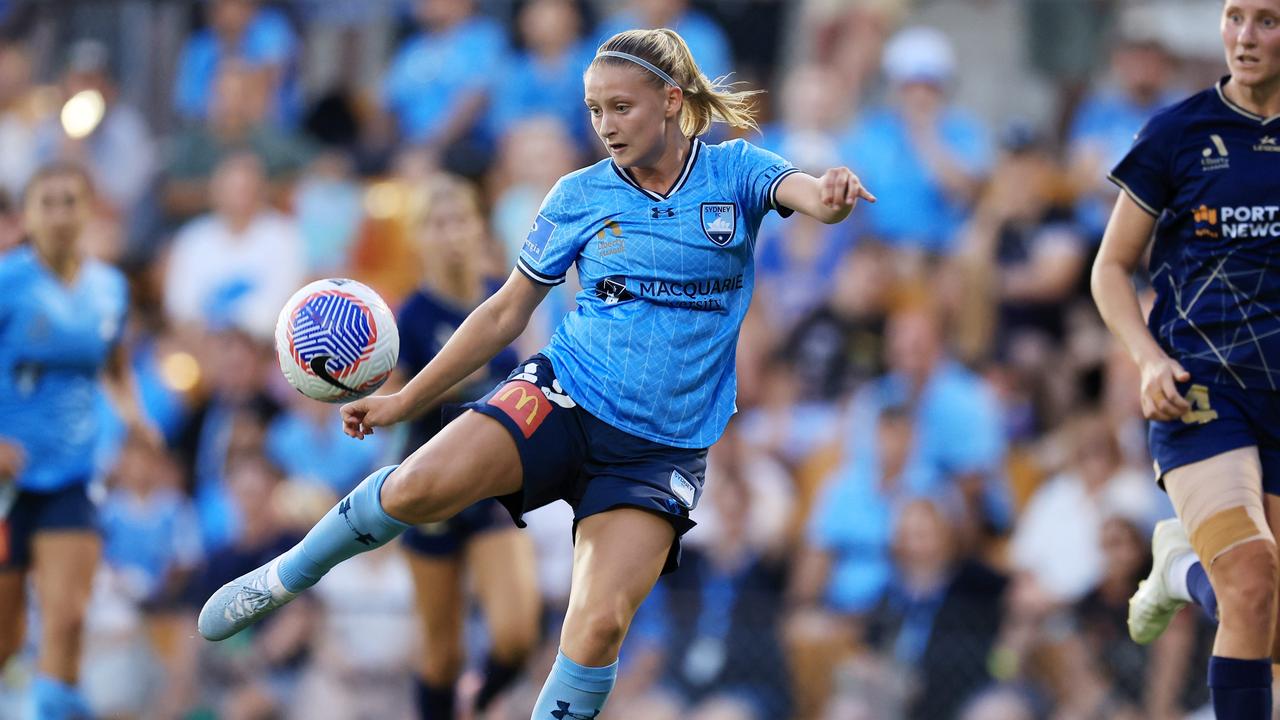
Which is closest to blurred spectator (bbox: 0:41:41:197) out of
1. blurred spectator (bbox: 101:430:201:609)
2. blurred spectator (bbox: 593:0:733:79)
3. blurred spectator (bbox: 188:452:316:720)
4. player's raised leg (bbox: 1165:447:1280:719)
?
blurred spectator (bbox: 101:430:201:609)

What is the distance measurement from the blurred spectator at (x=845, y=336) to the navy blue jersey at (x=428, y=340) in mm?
2820

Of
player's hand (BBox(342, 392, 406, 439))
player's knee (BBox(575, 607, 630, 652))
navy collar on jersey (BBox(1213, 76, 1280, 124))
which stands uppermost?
navy collar on jersey (BBox(1213, 76, 1280, 124))

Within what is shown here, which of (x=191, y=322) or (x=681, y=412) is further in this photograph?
(x=191, y=322)

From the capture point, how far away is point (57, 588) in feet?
27.1

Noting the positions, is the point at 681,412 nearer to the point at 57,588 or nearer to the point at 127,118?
the point at 57,588

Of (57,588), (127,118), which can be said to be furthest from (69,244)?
(127,118)

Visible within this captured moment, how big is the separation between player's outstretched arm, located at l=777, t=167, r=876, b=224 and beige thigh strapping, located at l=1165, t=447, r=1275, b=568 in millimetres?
1490

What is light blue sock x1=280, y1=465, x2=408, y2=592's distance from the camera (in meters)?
5.90

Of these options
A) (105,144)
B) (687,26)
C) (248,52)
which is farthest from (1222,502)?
(105,144)

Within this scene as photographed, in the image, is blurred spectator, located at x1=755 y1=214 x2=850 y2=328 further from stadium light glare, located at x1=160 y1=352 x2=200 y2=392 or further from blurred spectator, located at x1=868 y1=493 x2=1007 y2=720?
stadium light glare, located at x1=160 y1=352 x2=200 y2=392

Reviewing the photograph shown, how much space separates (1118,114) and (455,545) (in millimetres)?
5456

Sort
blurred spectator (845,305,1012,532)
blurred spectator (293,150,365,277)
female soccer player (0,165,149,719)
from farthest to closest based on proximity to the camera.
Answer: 1. blurred spectator (293,150,365,277)
2. blurred spectator (845,305,1012,532)
3. female soccer player (0,165,149,719)

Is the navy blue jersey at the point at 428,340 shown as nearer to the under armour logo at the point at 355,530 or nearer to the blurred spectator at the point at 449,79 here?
the under armour logo at the point at 355,530

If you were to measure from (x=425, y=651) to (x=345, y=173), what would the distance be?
558 cm
